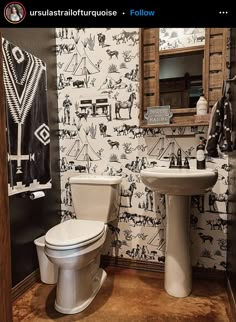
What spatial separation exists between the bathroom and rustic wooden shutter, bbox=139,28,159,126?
0.05 m

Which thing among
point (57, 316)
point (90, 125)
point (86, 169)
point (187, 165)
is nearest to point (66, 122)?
point (90, 125)

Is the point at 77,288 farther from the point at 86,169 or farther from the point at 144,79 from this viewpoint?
the point at 144,79

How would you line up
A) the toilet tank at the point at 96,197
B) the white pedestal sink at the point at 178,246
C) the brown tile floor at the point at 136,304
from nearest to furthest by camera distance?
the brown tile floor at the point at 136,304
the white pedestal sink at the point at 178,246
the toilet tank at the point at 96,197

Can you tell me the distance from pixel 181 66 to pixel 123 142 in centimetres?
73

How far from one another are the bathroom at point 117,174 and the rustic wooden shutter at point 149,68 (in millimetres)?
53

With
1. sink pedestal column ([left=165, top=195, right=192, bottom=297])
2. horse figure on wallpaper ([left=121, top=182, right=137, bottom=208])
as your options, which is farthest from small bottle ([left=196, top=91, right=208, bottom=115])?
horse figure on wallpaper ([left=121, top=182, right=137, bottom=208])

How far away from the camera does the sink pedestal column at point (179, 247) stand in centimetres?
165

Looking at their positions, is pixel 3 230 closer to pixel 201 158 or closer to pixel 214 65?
pixel 201 158

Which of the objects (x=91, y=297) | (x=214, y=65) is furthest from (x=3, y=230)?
(x=214, y=65)

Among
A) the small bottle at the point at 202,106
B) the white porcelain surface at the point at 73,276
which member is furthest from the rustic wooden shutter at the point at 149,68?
the white porcelain surface at the point at 73,276

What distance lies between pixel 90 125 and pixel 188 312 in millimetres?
1519

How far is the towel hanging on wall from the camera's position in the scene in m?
1.50

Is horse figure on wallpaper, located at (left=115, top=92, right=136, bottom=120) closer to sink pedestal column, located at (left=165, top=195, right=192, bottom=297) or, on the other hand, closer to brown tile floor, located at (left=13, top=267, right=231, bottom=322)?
sink pedestal column, located at (left=165, top=195, right=192, bottom=297)
